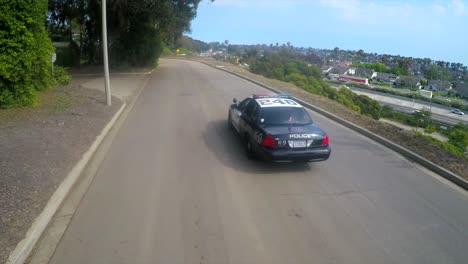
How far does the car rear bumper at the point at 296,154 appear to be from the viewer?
739 cm

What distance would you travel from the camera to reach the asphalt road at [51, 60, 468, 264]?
468 centimetres

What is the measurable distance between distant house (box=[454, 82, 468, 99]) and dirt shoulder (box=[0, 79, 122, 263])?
41.9 metres

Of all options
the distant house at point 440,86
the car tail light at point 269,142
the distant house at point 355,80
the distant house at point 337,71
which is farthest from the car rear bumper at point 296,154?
the distant house at point 337,71

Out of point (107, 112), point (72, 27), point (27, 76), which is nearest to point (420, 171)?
point (107, 112)

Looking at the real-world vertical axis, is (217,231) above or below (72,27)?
below

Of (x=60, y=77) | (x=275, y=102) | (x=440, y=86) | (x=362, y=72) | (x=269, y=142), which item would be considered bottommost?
(x=440, y=86)

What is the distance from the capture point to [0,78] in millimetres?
10914

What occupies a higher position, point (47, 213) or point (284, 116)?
point (284, 116)

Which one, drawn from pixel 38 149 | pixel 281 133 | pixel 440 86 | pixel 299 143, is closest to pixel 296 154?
pixel 299 143

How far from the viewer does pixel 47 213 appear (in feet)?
17.3

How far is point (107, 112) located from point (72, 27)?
22586 mm

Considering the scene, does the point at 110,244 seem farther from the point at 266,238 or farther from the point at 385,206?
the point at 385,206

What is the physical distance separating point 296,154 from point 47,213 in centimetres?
464

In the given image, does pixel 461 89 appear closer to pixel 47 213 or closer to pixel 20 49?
pixel 20 49
